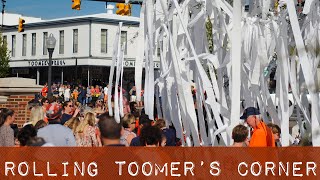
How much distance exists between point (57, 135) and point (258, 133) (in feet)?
7.98

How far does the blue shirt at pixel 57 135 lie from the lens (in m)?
8.12

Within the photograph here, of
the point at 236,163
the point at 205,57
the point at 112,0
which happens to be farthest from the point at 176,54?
the point at 112,0

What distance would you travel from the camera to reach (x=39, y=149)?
651 cm

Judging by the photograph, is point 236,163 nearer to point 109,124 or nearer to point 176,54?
point 109,124

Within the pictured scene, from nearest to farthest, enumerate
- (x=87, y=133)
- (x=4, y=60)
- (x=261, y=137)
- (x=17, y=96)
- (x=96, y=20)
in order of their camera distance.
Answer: (x=261, y=137) → (x=87, y=133) → (x=17, y=96) → (x=96, y=20) → (x=4, y=60)

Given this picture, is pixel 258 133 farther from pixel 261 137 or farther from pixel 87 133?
pixel 87 133

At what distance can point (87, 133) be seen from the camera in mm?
10195

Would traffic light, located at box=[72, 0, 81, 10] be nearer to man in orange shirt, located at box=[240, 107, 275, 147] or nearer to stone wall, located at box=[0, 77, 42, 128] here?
stone wall, located at box=[0, 77, 42, 128]

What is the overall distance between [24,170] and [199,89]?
3802 millimetres

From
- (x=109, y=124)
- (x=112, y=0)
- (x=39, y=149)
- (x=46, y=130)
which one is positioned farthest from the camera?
(x=112, y=0)

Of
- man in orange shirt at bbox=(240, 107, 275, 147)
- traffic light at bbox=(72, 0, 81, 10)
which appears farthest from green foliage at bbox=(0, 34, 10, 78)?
man in orange shirt at bbox=(240, 107, 275, 147)

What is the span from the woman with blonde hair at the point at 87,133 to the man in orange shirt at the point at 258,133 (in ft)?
8.56

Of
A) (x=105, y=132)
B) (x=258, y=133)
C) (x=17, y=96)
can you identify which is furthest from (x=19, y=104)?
(x=105, y=132)

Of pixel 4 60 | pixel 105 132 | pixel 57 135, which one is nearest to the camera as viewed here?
pixel 105 132
